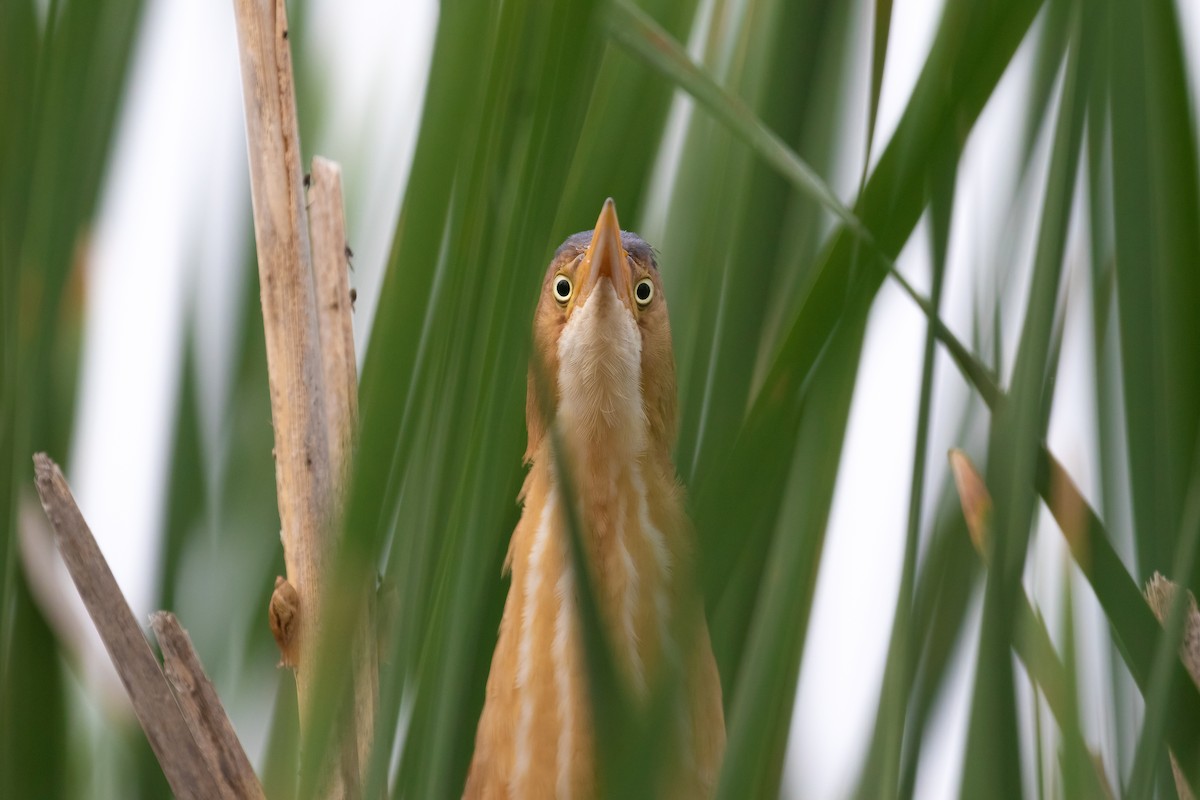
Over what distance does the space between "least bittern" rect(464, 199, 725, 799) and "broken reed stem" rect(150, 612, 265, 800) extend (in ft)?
0.90

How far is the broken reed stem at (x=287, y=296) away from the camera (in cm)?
78

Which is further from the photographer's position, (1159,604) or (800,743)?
(800,743)

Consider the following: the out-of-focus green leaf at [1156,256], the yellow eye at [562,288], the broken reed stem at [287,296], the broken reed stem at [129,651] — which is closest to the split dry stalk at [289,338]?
the broken reed stem at [287,296]

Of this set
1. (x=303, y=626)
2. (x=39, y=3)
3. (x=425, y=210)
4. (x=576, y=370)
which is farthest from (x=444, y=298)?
(x=576, y=370)

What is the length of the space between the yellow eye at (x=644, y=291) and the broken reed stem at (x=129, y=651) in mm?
580

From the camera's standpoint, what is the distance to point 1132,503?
0.73 m

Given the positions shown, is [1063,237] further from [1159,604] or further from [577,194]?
[577,194]

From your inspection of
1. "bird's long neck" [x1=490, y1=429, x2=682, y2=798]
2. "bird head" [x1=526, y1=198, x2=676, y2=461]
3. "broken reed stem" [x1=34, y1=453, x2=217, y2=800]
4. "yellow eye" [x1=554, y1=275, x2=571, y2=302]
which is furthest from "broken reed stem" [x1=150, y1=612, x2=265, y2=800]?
"yellow eye" [x1=554, y1=275, x2=571, y2=302]

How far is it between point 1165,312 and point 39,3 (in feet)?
2.26

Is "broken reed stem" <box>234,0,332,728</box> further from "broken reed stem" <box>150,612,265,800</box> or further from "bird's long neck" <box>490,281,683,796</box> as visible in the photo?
"bird's long neck" <box>490,281,683,796</box>

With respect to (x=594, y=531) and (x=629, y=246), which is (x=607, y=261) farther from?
(x=594, y=531)

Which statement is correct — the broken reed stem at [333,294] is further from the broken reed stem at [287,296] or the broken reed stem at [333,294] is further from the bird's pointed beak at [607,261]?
the bird's pointed beak at [607,261]

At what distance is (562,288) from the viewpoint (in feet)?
3.75

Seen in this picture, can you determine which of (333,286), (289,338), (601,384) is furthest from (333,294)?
(601,384)
